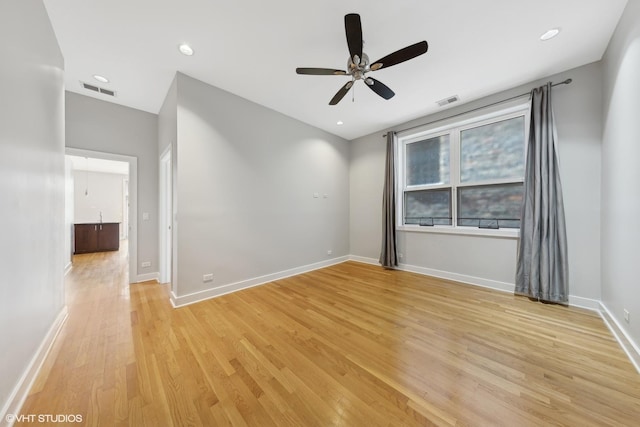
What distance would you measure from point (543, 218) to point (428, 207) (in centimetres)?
160

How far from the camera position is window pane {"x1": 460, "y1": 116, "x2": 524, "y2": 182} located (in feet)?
10.4

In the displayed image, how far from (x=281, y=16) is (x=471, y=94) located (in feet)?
9.68

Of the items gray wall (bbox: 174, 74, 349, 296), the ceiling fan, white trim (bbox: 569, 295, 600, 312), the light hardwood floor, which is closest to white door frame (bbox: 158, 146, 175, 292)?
the light hardwood floor

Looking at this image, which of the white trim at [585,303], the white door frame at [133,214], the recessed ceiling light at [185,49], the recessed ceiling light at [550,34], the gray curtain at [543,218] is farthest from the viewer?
the white door frame at [133,214]

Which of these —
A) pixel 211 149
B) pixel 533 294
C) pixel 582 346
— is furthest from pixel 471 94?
pixel 211 149

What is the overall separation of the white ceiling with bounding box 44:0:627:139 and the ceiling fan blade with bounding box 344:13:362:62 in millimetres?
308

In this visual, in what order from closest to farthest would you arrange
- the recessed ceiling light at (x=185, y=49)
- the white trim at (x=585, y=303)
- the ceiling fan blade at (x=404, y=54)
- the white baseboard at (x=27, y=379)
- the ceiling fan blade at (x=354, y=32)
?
1. the white baseboard at (x=27, y=379)
2. the ceiling fan blade at (x=354, y=32)
3. the ceiling fan blade at (x=404, y=54)
4. the recessed ceiling light at (x=185, y=49)
5. the white trim at (x=585, y=303)

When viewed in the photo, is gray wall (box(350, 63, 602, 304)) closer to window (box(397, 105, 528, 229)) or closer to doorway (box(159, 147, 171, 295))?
window (box(397, 105, 528, 229))

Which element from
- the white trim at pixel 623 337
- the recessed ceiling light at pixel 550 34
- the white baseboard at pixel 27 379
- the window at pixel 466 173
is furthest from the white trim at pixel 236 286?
the recessed ceiling light at pixel 550 34

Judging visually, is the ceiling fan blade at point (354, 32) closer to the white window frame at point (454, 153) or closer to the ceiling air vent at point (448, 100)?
the ceiling air vent at point (448, 100)

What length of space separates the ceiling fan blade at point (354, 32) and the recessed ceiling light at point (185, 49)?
5.65ft

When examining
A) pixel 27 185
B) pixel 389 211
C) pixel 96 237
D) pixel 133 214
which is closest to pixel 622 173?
pixel 389 211

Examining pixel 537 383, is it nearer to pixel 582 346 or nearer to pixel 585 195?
pixel 582 346

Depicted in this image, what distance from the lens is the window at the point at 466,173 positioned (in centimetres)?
318
